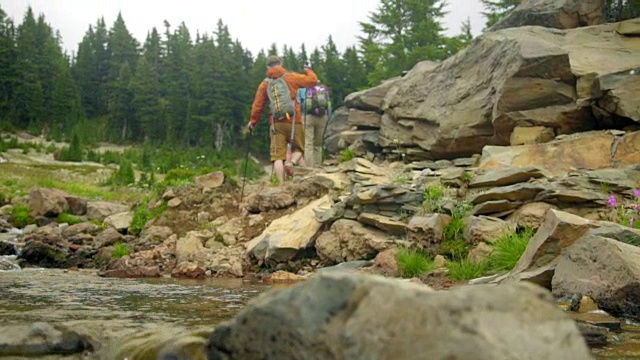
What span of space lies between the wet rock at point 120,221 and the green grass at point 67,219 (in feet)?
5.04

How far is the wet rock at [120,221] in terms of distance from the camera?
525 inches

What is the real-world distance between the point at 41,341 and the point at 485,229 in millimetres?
6257

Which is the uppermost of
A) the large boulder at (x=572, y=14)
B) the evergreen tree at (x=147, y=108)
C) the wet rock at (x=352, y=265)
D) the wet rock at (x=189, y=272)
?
the evergreen tree at (x=147, y=108)

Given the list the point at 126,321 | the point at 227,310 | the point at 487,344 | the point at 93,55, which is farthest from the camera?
the point at 93,55

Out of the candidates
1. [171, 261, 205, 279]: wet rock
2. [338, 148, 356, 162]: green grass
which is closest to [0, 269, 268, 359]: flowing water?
[171, 261, 205, 279]: wet rock

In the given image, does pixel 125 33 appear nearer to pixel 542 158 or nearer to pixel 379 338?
pixel 542 158

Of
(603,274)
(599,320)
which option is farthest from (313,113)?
(599,320)

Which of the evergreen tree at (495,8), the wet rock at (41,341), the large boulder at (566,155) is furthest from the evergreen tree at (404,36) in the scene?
the wet rock at (41,341)

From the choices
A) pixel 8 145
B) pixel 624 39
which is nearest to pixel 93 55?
pixel 8 145

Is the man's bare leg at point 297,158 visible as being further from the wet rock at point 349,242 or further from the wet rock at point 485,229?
the wet rock at point 485,229

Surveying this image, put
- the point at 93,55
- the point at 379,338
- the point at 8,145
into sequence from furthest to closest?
1. the point at 93,55
2. the point at 8,145
3. the point at 379,338

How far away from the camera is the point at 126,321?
4.47 meters

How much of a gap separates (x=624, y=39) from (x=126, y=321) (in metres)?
12.6

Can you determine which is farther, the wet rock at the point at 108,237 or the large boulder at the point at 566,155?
the wet rock at the point at 108,237
